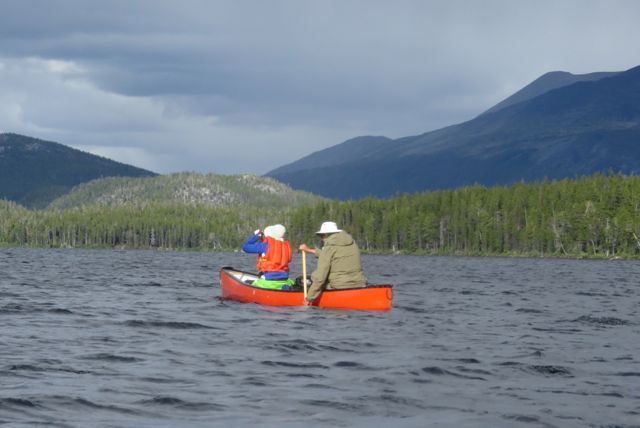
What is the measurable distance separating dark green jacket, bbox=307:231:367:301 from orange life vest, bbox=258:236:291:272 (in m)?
3.01

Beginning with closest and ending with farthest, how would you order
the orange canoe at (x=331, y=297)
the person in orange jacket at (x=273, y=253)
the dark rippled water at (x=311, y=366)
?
1. the dark rippled water at (x=311, y=366)
2. the orange canoe at (x=331, y=297)
3. the person in orange jacket at (x=273, y=253)

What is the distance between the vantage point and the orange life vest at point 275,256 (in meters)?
39.6

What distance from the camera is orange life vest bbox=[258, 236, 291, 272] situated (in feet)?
130

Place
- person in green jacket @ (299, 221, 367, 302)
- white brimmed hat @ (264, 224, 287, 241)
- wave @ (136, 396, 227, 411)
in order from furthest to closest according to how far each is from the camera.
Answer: white brimmed hat @ (264, 224, 287, 241) → person in green jacket @ (299, 221, 367, 302) → wave @ (136, 396, 227, 411)

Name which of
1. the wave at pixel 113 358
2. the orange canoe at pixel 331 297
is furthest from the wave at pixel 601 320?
the wave at pixel 113 358

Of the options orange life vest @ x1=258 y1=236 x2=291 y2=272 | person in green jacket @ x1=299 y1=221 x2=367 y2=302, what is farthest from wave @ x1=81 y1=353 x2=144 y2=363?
orange life vest @ x1=258 y1=236 x2=291 y2=272

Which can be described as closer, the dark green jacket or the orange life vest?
the dark green jacket

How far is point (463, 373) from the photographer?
22.3 meters

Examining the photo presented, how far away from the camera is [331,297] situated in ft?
121

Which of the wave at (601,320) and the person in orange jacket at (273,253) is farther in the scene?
the person in orange jacket at (273,253)

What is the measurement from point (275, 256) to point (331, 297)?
4004 millimetres

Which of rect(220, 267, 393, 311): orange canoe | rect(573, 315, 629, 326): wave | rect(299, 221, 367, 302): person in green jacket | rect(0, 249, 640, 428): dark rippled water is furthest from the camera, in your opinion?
rect(220, 267, 393, 311): orange canoe

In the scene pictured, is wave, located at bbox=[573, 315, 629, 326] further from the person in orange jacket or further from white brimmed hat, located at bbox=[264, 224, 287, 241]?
white brimmed hat, located at bbox=[264, 224, 287, 241]

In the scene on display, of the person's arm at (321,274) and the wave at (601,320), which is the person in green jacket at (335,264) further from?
the wave at (601,320)
